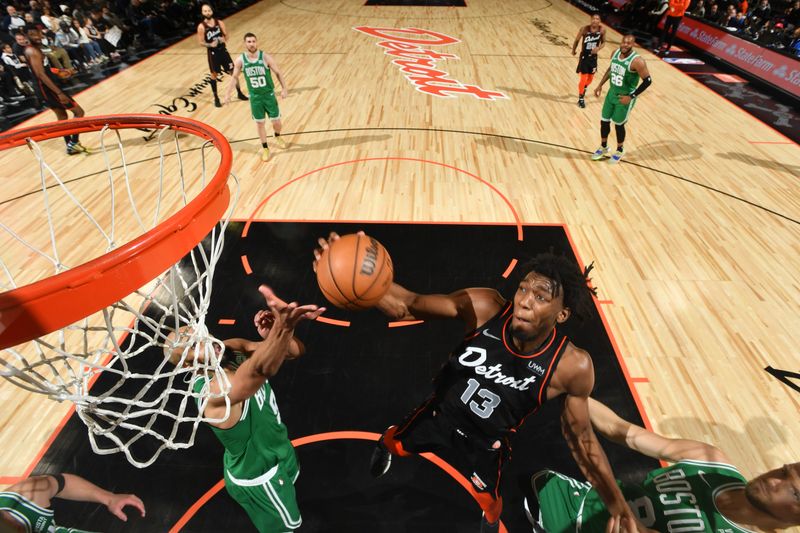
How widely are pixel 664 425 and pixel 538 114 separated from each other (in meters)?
6.93

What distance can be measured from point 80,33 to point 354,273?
1325 cm

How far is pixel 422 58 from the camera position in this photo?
12.1m

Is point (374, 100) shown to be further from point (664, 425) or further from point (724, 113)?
point (664, 425)

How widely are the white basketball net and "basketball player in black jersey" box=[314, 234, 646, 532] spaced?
4.06 feet

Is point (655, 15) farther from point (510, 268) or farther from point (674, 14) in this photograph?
point (510, 268)

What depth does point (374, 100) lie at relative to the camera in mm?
9461

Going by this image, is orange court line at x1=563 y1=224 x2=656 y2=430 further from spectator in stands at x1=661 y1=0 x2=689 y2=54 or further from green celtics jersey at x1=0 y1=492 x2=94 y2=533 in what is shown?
spectator in stands at x1=661 y1=0 x2=689 y2=54

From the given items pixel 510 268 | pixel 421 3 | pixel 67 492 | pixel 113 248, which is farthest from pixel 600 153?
pixel 421 3

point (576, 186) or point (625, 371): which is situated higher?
point (576, 186)

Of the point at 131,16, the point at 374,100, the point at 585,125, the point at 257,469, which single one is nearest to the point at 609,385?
the point at 257,469

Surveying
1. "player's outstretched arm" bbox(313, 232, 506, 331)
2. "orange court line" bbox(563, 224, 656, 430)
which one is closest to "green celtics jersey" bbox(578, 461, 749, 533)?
"player's outstretched arm" bbox(313, 232, 506, 331)

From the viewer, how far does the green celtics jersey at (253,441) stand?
2.23m

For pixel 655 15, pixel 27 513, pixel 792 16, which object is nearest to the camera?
pixel 27 513

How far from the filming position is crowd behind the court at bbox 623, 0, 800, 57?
1052 centimetres
